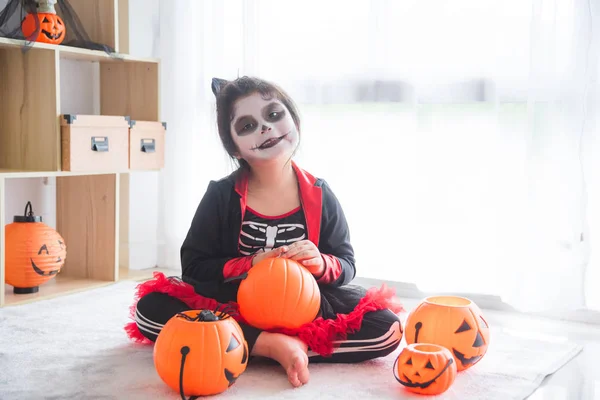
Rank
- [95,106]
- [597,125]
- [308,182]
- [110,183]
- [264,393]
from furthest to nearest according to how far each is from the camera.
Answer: [95,106]
[110,183]
[597,125]
[308,182]
[264,393]

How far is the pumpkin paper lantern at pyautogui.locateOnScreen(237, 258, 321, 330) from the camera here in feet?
5.50

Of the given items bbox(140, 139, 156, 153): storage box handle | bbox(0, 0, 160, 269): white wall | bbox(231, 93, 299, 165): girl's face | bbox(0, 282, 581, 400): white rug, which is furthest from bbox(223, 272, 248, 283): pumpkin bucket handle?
bbox(0, 0, 160, 269): white wall

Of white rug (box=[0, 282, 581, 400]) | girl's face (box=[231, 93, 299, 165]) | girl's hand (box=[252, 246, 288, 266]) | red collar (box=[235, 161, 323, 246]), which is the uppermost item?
girl's face (box=[231, 93, 299, 165])

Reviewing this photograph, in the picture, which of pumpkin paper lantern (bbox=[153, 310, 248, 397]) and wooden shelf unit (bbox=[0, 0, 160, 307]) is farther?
wooden shelf unit (bbox=[0, 0, 160, 307])

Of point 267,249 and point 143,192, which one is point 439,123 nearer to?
point 267,249

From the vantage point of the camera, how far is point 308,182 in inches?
79.0

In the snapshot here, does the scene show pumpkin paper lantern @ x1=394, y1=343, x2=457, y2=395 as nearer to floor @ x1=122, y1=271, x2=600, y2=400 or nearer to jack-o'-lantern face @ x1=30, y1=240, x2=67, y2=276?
floor @ x1=122, y1=271, x2=600, y2=400

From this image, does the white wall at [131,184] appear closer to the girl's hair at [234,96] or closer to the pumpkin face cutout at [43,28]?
the pumpkin face cutout at [43,28]

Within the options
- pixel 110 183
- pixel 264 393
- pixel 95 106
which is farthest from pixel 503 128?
pixel 95 106

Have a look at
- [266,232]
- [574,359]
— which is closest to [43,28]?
[266,232]

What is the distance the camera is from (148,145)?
285 cm

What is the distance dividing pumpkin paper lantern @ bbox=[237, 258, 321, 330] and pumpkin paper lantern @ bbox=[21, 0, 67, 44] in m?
1.33

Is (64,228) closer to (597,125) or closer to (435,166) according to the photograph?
(435,166)

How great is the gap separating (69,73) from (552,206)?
1968 millimetres
